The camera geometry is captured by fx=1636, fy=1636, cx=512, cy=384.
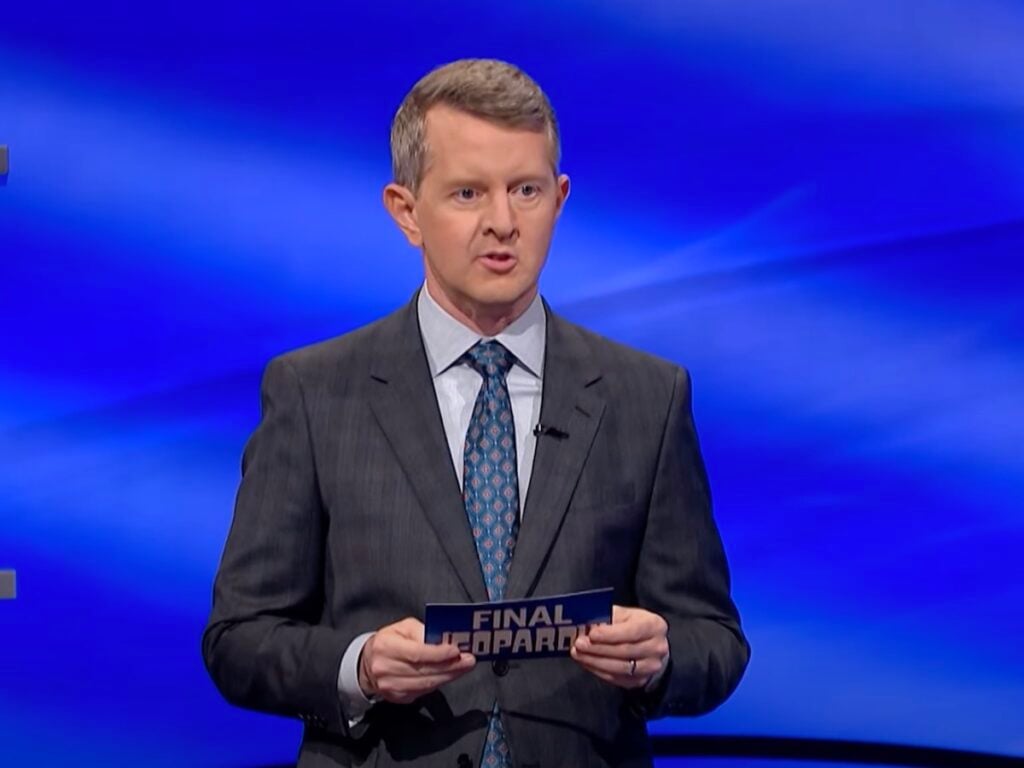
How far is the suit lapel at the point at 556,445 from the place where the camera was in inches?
91.5

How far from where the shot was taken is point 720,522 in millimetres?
3832

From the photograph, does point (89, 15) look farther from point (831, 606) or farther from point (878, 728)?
point (878, 728)

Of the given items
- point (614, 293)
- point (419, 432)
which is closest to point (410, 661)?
point (419, 432)

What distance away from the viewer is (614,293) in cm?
381

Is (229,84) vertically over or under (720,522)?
over

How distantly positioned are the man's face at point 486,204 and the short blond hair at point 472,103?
0.01m

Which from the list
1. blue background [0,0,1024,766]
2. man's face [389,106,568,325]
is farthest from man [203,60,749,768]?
blue background [0,0,1024,766]

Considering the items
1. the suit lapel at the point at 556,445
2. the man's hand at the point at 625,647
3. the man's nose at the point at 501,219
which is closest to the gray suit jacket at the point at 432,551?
the suit lapel at the point at 556,445

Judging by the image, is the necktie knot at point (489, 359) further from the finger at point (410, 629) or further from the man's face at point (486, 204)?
the finger at point (410, 629)

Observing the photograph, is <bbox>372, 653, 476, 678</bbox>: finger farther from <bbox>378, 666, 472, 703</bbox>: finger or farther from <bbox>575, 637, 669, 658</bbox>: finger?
<bbox>575, 637, 669, 658</bbox>: finger

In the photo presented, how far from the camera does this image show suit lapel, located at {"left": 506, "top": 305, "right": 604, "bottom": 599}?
7.63 ft

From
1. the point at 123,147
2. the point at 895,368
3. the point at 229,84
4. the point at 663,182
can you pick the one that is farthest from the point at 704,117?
the point at 123,147

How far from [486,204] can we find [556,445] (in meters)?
0.37

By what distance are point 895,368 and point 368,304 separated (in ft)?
4.09
